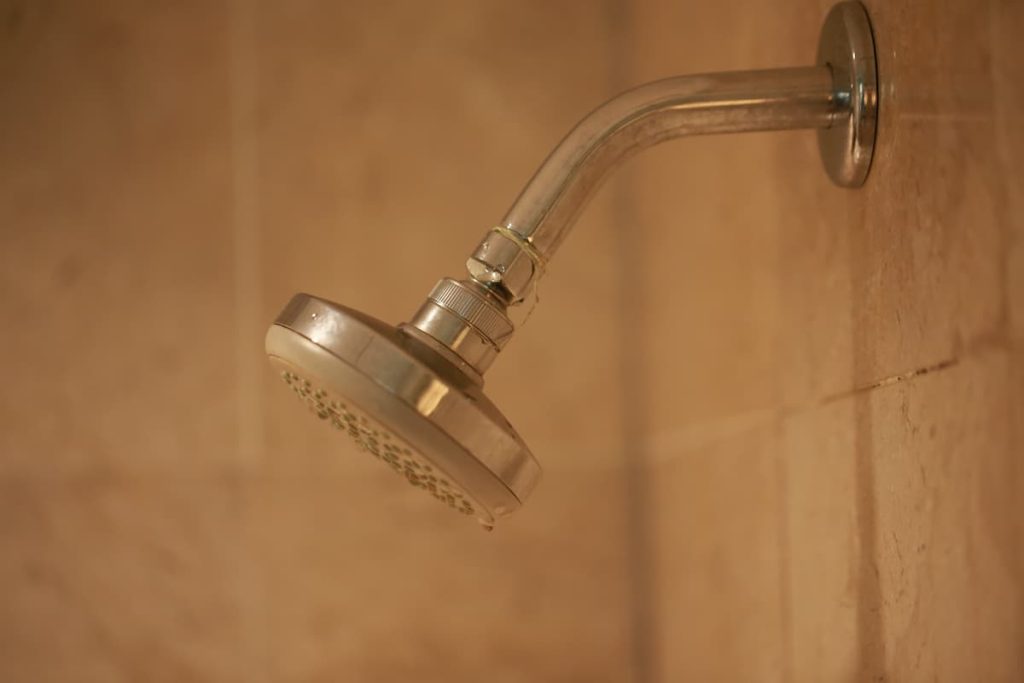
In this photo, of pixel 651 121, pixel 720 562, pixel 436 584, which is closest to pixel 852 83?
pixel 651 121

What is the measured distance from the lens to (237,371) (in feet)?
2.16

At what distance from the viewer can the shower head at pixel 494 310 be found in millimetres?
236

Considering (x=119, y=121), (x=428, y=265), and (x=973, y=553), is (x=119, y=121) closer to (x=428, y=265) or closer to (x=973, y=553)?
(x=428, y=265)

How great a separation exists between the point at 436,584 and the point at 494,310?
17.1 inches

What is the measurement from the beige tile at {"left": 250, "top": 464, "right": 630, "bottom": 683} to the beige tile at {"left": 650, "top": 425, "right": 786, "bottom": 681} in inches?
2.0

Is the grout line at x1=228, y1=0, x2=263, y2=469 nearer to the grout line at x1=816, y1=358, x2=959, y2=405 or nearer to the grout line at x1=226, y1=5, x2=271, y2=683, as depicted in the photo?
the grout line at x1=226, y1=5, x2=271, y2=683

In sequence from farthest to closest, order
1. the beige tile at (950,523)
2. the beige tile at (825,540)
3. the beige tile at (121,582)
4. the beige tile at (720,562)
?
1. the beige tile at (121,582)
2. the beige tile at (720,562)
3. the beige tile at (825,540)
4. the beige tile at (950,523)

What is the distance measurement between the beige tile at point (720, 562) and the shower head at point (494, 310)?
184mm

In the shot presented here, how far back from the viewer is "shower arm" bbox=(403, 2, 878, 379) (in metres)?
0.27

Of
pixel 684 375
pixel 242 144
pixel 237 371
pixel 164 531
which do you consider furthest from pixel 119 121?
pixel 684 375

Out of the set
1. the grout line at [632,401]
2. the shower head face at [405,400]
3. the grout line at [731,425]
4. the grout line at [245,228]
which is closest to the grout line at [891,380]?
the grout line at [731,425]

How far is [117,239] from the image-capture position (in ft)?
2.16

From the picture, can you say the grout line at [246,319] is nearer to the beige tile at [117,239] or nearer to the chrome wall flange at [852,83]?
the beige tile at [117,239]

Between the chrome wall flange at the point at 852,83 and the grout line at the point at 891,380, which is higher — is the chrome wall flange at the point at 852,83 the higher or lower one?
the higher one
